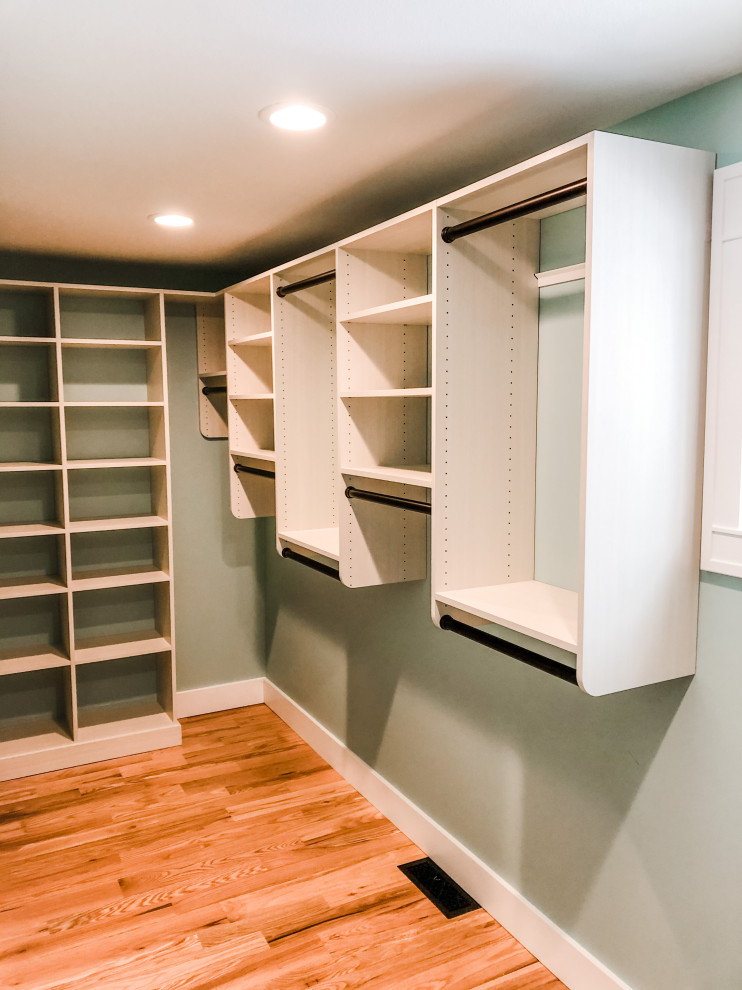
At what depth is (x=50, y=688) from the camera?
3.90 meters

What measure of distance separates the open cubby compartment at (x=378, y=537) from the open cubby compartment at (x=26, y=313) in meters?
1.86

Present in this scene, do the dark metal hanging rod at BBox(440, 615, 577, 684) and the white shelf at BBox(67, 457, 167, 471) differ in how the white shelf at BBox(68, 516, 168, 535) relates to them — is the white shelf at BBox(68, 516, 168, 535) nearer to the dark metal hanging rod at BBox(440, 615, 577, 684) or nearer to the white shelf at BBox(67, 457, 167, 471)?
the white shelf at BBox(67, 457, 167, 471)

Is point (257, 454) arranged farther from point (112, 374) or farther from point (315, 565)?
point (112, 374)

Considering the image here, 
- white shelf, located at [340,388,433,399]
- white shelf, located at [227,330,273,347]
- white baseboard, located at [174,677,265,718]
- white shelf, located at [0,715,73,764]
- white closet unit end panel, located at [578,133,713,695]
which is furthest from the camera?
white baseboard, located at [174,677,265,718]

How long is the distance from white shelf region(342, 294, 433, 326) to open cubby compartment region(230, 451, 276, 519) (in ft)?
4.28

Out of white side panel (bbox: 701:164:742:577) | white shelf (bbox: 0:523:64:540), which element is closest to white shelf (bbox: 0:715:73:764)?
white shelf (bbox: 0:523:64:540)

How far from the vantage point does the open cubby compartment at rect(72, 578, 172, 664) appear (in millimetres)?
3846

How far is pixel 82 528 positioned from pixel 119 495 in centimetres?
41

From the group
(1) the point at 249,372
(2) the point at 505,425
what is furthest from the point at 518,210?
(1) the point at 249,372

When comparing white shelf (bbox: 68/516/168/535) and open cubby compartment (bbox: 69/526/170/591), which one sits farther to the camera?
open cubby compartment (bbox: 69/526/170/591)

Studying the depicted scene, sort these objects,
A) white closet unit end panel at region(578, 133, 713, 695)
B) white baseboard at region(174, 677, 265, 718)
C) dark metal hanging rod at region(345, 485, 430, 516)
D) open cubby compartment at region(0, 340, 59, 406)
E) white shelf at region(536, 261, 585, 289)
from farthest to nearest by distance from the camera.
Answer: white baseboard at region(174, 677, 265, 718) → open cubby compartment at region(0, 340, 59, 406) → dark metal hanging rod at region(345, 485, 430, 516) → white shelf at region(536, 261, 585, 289) → white closet unit end panel at region(578, 133, 713, 695)

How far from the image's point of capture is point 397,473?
Answer: 2371 millimetres

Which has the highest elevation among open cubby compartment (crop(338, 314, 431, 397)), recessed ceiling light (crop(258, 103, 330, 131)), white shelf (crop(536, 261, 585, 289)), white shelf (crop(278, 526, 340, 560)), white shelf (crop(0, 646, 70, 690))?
recessed ceiling light (crop(258, 103, 330, 131))

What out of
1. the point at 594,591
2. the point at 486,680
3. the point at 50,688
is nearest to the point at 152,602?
the point at 50,688
